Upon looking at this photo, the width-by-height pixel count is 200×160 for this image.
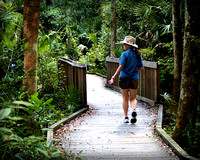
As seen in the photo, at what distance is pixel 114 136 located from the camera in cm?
648

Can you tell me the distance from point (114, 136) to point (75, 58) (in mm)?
13931

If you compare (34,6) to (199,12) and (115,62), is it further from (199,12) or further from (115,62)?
(115,62)

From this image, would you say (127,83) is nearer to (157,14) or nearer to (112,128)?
(112,128)

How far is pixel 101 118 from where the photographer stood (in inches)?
322

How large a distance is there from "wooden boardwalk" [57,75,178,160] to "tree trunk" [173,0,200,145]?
677 millimetres

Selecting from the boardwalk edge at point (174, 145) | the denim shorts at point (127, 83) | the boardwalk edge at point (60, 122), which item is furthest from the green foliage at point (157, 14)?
the boardwalk edge at point (174, 145)

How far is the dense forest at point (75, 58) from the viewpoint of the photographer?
3.49 m

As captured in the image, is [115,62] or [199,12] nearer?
[199,12]

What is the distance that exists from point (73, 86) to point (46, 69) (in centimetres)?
158

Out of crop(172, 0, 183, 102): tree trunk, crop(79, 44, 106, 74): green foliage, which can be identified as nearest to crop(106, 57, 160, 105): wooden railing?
crop(172, 0, 183, 102): tree trunk

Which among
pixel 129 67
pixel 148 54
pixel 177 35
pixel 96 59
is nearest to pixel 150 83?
pixel 177 35

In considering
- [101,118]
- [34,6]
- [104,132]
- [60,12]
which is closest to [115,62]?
[101,118]

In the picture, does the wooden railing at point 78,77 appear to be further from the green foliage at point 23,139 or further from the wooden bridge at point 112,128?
the green foliage at point 23,139

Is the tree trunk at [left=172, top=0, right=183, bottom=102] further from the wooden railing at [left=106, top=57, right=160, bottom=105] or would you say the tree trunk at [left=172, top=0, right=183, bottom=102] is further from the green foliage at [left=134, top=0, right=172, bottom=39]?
the green foliage at [left=134, top=0, right=172, bottom=39]
